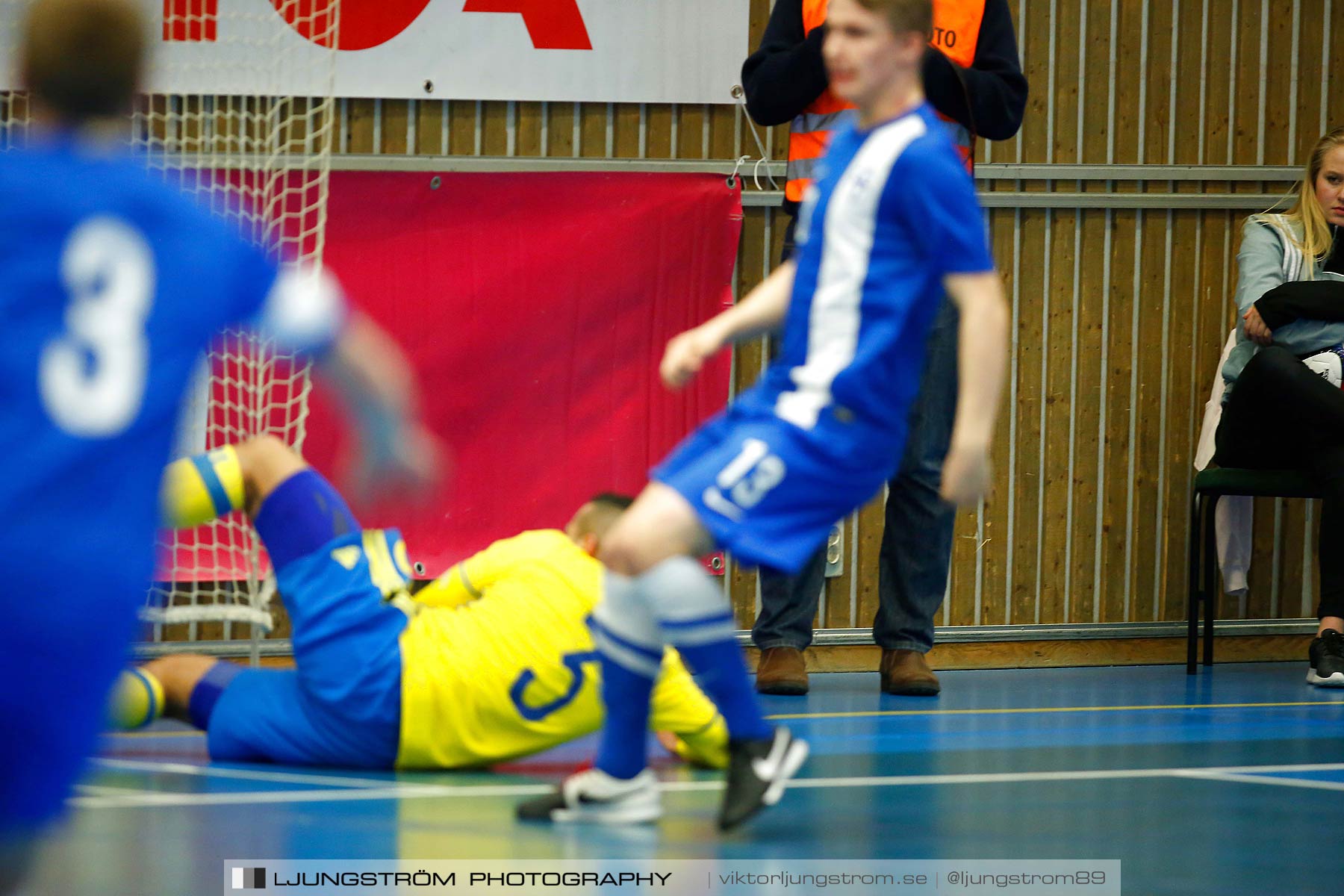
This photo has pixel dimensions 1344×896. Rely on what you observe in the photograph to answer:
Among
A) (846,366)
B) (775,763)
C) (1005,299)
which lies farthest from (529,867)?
(1005,299)

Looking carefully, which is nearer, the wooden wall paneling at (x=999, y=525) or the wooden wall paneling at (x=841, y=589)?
the wooden wall paneling at (x=841, y=589)

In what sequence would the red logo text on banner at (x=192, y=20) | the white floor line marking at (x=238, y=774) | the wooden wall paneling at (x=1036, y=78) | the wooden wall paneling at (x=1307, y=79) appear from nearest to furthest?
the white floor line marking at (x=238, y=774) → the red logo text on banner at (x=192, y=20) → the wooden wall paneling at (x=1036, y=78) → the wooden wall paneling at (x=1307, y=79)

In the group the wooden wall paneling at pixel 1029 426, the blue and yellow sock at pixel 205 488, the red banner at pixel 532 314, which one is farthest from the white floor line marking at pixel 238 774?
the wooden wall paneling at pixel 1029 426

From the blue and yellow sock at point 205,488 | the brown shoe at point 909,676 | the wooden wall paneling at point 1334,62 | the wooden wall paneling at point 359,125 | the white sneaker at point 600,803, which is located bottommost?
the brown shoe at point 909,676

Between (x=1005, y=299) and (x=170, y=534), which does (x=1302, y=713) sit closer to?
(x=1005, y=299)

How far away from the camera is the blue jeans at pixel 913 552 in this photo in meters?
5.37

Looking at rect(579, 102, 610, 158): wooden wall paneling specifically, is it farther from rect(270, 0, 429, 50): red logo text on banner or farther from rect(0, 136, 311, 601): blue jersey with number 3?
rect(0, 136, 311, 601): blue jersey with number 3

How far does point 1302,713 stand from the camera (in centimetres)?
522

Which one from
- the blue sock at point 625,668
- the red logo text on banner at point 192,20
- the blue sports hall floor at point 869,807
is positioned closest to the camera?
the blue sports hall floor at point 869,807

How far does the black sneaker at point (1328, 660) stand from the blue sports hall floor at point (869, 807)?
2.93 feet

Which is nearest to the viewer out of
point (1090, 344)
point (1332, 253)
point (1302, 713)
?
point (1302, 713)

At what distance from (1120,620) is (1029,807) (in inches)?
143

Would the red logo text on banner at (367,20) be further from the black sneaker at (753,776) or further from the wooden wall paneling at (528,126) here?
the black sneaker at (753,776)

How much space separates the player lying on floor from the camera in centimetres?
370
